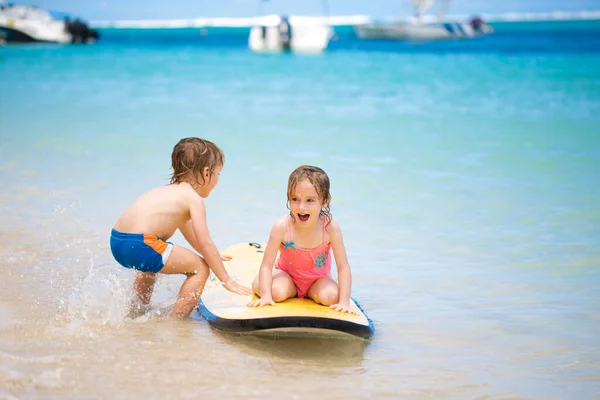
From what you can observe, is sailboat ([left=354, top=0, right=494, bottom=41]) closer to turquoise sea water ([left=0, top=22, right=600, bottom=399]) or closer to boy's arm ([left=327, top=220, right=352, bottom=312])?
turquoise sea water ([left=0, top=22, right=600, bottom=399])

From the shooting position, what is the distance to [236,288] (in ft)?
11.9

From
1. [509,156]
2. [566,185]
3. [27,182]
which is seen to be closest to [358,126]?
[509,156]

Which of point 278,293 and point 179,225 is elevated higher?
point 179,225

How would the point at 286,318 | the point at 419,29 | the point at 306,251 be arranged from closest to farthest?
the point at 286,318 → the point at 306,251 → the point at 419,29

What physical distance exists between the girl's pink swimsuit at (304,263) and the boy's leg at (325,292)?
47 mm

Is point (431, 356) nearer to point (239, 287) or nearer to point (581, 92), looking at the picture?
point (239, 287)

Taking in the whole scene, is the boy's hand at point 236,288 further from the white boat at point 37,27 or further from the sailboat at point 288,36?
the white boat at point 37,27

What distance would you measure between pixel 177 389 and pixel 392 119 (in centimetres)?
980

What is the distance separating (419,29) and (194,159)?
49395 millimetres

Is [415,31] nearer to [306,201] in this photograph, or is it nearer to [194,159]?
[194,159]

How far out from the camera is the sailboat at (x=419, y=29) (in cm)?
5059

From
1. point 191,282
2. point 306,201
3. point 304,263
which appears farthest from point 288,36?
point 306,201

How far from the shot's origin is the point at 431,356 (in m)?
3.37

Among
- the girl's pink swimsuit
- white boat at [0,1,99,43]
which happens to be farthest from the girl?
white boat at [0,1,99,43]
